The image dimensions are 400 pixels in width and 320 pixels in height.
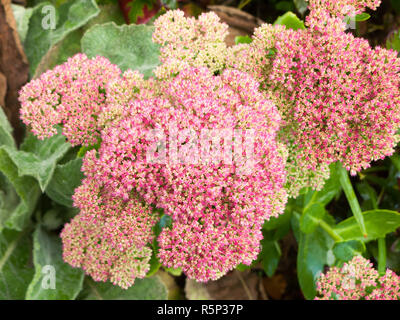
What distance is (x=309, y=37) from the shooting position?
0.82 metres

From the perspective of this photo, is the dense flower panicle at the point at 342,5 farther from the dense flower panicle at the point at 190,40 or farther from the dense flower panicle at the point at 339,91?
the dense flower panicle at the point at 190,40

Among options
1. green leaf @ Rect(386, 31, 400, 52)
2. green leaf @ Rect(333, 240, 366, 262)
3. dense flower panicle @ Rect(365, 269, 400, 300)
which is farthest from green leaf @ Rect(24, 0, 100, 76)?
dense flower panicle @ Rect(365, 269, 400, 300)

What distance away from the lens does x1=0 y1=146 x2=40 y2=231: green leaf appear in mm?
1050

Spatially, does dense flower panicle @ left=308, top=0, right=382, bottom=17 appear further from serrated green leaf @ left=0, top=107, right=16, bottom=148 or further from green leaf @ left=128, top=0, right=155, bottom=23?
serrated green leaf @ left=0, top=107, right=16, bottom=148

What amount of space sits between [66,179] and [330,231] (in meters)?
0.73

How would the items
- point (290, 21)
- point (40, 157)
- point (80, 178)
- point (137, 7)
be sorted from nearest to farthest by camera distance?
point (290, 21)
point (80, 178)
point (40, 157)
point (137, 7)

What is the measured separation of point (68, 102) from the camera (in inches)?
33.5

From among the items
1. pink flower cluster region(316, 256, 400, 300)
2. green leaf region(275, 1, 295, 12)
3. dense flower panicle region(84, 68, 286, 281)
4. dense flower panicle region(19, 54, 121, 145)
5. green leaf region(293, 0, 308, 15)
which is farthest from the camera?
green leaf region(275, 1, 295, 12)

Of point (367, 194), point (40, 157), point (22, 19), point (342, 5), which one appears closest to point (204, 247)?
point (342, 5)

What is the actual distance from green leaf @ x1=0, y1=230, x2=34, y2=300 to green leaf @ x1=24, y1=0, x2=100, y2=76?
1.75 feet

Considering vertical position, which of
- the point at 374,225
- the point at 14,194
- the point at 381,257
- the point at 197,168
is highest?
the point at 197,168

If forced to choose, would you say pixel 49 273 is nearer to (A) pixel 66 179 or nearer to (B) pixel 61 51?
(A) pixel 66 179

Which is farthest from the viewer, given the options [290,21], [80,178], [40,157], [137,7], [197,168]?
[137,7]

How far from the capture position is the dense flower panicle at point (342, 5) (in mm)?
826
